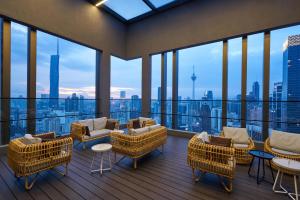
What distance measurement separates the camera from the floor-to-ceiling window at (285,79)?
13.4 ft

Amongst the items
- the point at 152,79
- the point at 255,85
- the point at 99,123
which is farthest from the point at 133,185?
the point at 152,79

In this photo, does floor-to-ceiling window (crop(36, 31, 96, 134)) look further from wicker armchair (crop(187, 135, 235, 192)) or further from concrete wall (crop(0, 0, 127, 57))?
wicker armchair (crop(187, 135, 235, 192))

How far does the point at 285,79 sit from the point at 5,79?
7.31 meters

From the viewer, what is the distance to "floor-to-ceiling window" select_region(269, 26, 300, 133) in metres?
4.09

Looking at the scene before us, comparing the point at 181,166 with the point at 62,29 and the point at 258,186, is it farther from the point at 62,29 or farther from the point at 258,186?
the point at 62,29

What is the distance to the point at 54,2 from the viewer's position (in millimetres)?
4566

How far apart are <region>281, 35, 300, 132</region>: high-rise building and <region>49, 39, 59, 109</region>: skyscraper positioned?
6726 mm

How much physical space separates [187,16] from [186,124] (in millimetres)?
4025

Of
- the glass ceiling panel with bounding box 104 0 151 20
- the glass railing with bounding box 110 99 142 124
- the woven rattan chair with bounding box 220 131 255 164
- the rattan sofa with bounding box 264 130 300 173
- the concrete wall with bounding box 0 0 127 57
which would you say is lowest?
the woven rattan chair with bounding box 220 131 255 164

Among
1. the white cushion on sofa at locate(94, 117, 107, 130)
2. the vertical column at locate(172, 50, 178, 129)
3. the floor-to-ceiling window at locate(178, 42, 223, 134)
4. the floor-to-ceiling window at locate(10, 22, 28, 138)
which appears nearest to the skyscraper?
the floor-to-ceiling window at locate(10, 22, 28, 138)

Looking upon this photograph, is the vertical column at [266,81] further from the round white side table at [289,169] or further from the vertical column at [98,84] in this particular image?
the vertical column at [98,84]

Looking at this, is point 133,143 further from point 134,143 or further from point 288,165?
point 288,165

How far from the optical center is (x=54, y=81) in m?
5.07

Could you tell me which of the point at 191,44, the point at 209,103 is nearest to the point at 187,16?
the point at 191,44
